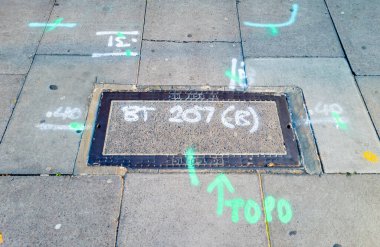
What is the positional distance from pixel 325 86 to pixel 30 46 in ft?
11.5

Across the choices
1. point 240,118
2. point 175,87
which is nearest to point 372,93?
point 240,118

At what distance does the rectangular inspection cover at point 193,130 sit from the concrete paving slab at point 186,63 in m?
0.20

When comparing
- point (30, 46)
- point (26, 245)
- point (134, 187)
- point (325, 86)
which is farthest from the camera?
point (30, 46)

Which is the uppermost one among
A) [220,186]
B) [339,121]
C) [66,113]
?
[66,113]

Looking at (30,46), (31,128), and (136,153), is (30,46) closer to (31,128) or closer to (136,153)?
(31,128)

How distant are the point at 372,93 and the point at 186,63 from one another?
2.12m

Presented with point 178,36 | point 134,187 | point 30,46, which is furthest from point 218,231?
point 30,46

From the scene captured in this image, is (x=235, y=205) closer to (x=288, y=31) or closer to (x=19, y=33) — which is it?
(x=288, y=31)

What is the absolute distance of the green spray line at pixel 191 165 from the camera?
3.31 metres

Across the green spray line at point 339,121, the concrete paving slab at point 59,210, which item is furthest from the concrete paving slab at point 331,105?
the concrete paving slab at point 59,210

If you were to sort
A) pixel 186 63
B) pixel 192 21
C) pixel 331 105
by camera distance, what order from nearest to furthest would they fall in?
pixel 331 105, pixel 186 63, pixel 192 21

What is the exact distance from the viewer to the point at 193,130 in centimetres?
365

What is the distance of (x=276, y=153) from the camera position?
3.52m

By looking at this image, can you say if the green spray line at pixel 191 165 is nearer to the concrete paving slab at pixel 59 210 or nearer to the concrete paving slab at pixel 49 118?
the concrete paving slab at pixel 59 210
